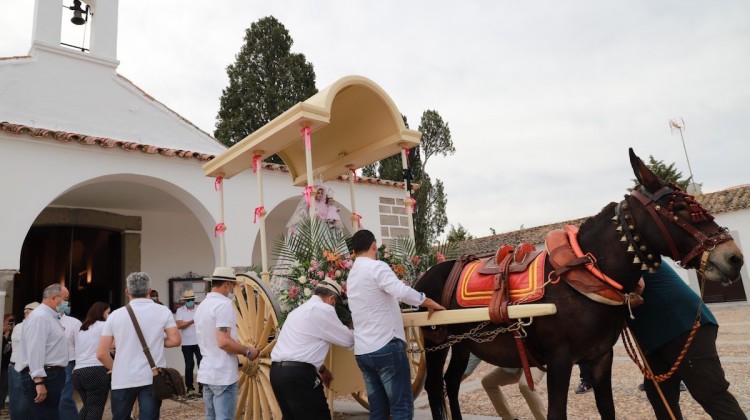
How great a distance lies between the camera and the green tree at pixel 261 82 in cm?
1736

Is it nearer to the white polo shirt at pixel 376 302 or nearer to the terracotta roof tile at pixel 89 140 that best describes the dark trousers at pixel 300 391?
the white polo shirt at pixel 376 302

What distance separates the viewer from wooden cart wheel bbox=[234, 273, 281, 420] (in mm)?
3844

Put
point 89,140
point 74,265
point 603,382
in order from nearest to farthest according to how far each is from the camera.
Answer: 1. point 603,382
2. point 89,140
3. point 74,265

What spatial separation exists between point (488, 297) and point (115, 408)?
2.52 metres

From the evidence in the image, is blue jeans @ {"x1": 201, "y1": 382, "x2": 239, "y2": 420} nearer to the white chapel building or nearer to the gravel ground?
the gravel ground

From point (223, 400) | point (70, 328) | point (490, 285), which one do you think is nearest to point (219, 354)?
point (223, 400)

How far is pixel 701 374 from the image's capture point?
2.66 m

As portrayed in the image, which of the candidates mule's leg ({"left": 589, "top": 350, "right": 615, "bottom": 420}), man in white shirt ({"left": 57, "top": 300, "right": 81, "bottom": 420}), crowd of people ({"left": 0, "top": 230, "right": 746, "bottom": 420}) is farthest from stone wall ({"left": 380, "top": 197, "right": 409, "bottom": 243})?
mule's leg ({"left": 589, "top": 350, "right": 615, "bottom": 420})

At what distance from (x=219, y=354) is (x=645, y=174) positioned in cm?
288

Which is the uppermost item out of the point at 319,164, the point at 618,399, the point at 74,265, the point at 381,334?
the point at 319,164

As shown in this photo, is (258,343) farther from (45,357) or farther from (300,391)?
(45,357)

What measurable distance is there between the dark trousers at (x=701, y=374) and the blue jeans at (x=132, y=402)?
126 inches

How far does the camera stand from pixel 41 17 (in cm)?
759

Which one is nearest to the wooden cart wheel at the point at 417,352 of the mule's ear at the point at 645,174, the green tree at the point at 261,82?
the mule's ear at the point at 645,174
